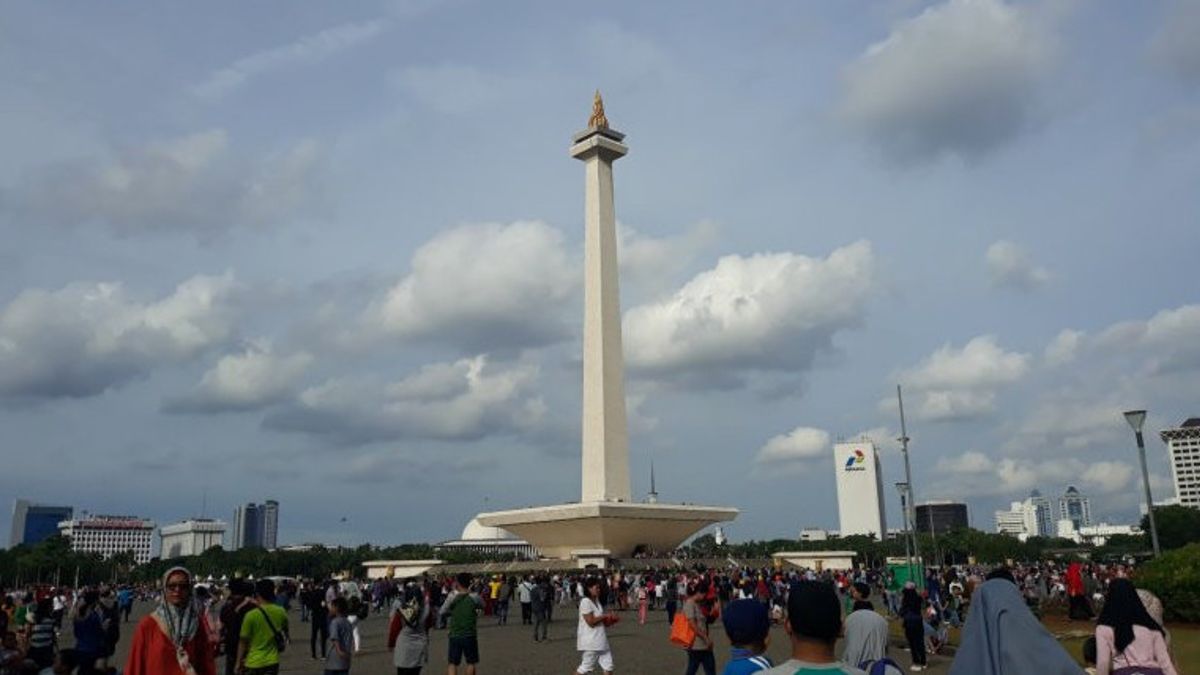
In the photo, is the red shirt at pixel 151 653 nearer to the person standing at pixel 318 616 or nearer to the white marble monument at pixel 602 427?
the person standing at pixel 318 616

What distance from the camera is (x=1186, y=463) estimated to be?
150m

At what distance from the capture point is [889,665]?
13.5ft

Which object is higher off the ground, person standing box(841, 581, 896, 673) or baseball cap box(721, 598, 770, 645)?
baseball cap box(721, 598, 770, 645)

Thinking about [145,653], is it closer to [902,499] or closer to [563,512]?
[902,499]

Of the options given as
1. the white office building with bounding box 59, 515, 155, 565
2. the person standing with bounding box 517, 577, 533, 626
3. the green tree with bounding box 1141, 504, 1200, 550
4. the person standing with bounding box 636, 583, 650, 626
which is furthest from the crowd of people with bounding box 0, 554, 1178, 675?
the white office building with bounding box 59, 515, 155, 565

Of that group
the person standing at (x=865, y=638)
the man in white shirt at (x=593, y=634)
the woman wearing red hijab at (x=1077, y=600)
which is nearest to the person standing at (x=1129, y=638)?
the person standing at (x=865, y=638)

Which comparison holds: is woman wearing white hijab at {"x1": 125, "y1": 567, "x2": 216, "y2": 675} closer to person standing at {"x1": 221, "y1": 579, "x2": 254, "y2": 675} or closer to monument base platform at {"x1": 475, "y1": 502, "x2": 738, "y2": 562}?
person standing at {"x1": 221, "y1": 579, "x2": 254, "y2": 675}

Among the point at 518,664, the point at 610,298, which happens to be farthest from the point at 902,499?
the point at 610,298

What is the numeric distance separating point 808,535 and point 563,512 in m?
141

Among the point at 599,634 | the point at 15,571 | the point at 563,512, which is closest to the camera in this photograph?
the point at 599,634

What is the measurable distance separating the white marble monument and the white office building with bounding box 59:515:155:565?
155 m

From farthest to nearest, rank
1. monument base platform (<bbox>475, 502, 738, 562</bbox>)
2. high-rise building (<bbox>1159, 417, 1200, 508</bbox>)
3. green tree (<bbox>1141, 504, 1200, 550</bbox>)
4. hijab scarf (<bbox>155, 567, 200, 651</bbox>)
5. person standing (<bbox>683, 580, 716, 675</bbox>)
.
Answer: high-rise building (<bbox>1159, 417, 1200, 508</bbox>) < green tree (<bbox>1141, 504, 1200, 550</bbox>) < monument base platform (<bbox>475, 502, 738, 562</bbox>) < person standing (<bbox>683, 580, 716, 675</bbox>) < hijab scarf (<bbox>155, 567, 200, 651</bbox>)

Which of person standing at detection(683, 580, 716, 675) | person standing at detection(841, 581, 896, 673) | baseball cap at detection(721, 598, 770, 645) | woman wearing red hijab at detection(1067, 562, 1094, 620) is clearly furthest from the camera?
woman wearing red hijab at detection(1067, 562, 1094, 620)

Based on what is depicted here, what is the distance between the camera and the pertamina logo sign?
17225 centimetres
